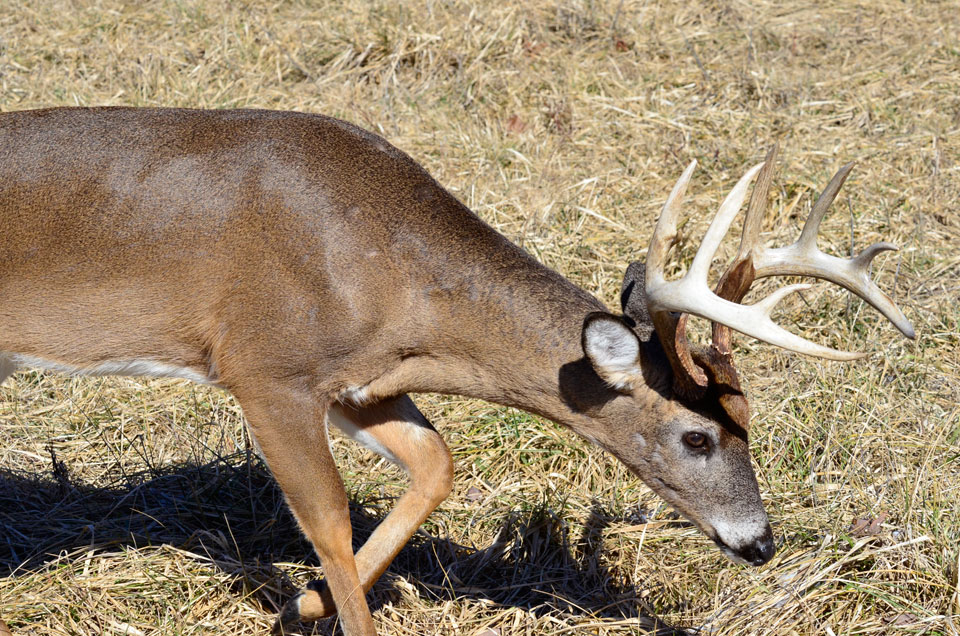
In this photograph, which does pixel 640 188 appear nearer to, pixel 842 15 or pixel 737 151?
pixel 737 151

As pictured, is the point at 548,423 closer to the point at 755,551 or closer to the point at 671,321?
the point at 755,551

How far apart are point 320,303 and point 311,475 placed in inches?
24.5

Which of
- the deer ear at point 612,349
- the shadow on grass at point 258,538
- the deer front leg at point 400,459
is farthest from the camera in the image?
the shadow on grass at point 258,538

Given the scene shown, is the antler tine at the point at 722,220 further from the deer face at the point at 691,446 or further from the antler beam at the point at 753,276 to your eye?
the deer face at the point at 691,446

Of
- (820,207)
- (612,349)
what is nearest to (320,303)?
(612,349)

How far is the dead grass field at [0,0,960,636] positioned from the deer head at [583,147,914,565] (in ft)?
1.56

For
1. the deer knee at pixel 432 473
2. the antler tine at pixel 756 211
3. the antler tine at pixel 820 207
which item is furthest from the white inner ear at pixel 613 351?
the deer knee at pixel 432 473

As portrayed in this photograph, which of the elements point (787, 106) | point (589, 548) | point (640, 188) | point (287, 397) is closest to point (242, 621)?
point (287, 397)

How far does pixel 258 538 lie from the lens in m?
4.90

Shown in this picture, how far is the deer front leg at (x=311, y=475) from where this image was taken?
4.03m

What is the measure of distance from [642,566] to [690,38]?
529cm

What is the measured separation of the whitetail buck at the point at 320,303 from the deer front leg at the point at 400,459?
259mm

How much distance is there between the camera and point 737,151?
7535 millimetres

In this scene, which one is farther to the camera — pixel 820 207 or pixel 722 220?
pixel 820 207
